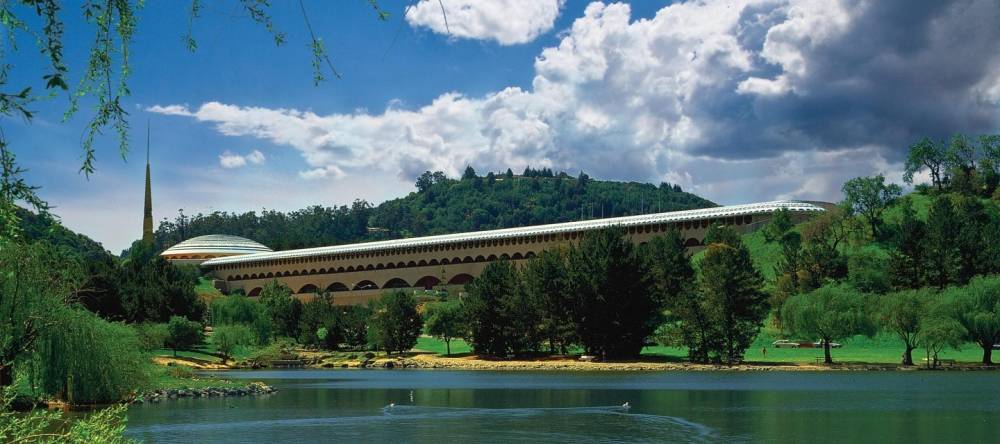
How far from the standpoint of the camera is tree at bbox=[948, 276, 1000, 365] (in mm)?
55147

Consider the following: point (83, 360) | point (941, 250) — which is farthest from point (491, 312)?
point (83, 360)

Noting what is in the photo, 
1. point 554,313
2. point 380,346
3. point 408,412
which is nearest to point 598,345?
point 554,313

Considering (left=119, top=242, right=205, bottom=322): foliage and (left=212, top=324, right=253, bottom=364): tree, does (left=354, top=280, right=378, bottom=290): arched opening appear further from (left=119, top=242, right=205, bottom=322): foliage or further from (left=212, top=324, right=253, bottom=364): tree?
(left=212, top=324, right=253, bottom=364): tree

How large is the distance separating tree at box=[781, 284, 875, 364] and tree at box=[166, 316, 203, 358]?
43.1 metres

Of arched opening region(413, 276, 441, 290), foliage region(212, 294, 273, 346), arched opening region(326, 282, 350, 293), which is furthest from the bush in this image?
arched opening region(326, 282, 350, 293)

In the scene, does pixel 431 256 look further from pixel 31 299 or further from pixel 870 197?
pixel 31 299

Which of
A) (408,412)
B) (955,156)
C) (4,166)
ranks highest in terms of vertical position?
(955,156)

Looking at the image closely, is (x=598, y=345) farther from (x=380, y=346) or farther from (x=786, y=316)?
(x=380, y=346)

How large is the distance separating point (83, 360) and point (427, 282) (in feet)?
325

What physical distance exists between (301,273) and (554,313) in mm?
80555

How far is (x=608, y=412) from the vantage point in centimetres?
3528

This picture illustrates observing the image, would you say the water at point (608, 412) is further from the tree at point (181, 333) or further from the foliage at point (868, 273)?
the tree at point (181, 333)

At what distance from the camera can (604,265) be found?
6938 cm

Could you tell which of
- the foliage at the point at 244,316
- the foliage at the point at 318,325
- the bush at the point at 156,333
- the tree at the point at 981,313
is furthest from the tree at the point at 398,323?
the tree at the point at 981,313
